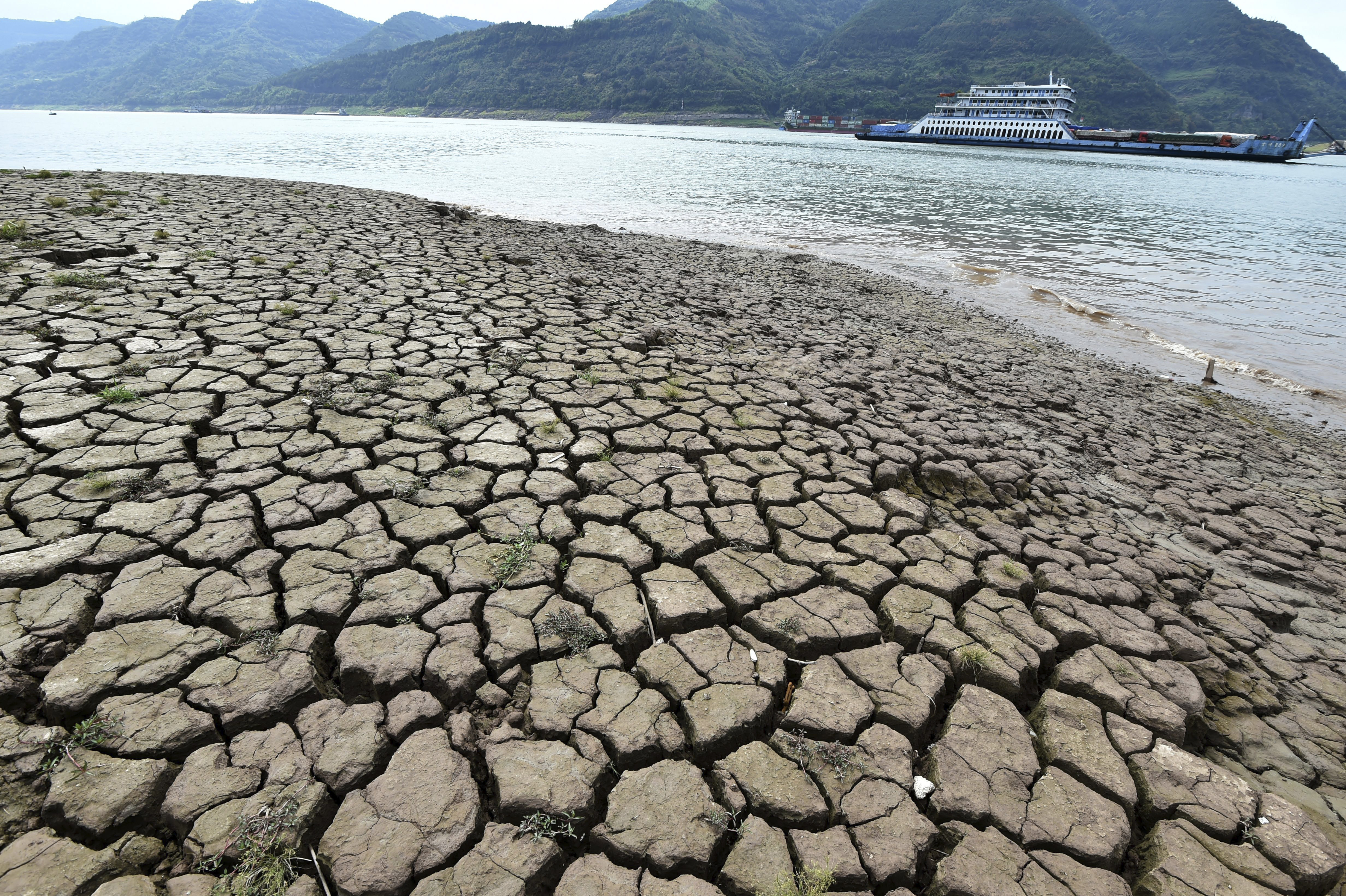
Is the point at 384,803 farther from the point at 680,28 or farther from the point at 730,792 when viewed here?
the point at 680,28

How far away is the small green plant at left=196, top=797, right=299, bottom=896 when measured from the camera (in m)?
1.45

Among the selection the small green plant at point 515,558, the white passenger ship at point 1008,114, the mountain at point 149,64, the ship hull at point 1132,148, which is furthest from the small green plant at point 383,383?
the mountain at point 149,64

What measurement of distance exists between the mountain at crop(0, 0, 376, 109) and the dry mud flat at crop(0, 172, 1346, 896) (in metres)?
164

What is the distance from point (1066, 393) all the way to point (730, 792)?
18.5 feet

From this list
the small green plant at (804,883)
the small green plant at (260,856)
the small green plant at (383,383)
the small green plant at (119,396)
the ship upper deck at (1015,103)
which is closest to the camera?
the small green plant at (260,856)

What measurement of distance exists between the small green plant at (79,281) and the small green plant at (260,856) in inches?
217

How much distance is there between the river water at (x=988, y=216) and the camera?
8.97 meters

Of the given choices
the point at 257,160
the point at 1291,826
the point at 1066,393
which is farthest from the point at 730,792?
the point at 257,160

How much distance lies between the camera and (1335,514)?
13.6ft

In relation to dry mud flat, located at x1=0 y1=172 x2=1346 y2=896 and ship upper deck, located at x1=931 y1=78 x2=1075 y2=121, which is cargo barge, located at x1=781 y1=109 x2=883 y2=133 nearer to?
ship upper deck, located at x1=931 y1=78 x2=1075 y2=121

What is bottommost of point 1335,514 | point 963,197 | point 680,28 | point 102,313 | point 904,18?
point 1335,514

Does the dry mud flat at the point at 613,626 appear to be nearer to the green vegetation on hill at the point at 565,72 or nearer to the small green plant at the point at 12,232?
the small green plant at the point at 12,232

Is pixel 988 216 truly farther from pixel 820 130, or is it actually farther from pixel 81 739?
pixel 820 130

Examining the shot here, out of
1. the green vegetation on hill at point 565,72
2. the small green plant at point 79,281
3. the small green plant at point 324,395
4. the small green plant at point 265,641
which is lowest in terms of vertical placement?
the small green plant at point 265,641
